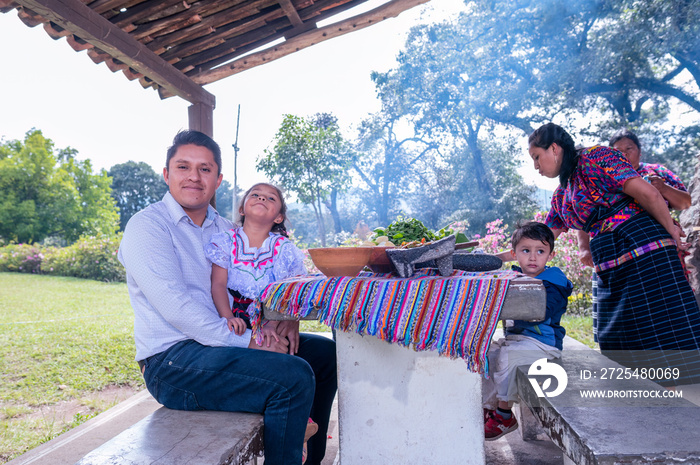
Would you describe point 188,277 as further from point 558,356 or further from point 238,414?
point 558,356

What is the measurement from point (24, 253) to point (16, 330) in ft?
39.8

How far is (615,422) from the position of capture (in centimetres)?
145

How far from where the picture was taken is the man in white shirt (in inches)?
63.1

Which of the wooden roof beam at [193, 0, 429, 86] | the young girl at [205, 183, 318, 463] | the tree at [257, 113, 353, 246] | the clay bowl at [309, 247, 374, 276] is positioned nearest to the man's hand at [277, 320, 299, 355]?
the young girl at [205, 183, 318, 463]

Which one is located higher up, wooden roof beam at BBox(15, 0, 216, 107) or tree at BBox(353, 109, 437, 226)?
tree at BBox(353, 109, 437, 226)

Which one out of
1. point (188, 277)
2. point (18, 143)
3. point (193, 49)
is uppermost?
point (18, 143)

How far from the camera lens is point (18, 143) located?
106 feet

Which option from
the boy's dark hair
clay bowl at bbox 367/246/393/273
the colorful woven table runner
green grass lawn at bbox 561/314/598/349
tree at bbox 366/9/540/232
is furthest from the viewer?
tree at bbox 366/9/540/232

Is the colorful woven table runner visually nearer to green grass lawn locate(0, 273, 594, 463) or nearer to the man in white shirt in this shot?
the man in white shirt

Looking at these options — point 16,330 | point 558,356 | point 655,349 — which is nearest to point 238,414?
point 558,356

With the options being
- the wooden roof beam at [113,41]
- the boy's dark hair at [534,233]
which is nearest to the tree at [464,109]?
the wooden roof beam at [113,41]

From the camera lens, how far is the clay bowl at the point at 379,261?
5.88 feet

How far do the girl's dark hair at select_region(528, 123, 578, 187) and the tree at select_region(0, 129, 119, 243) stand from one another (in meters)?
31.9

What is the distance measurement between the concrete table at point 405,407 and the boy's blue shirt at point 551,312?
0.55 m
